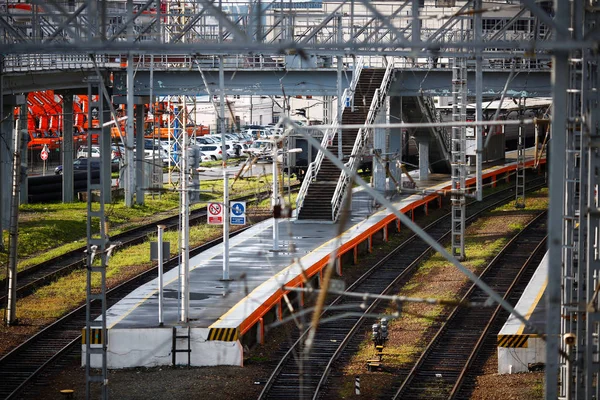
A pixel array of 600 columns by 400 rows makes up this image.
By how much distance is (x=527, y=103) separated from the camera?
125ft

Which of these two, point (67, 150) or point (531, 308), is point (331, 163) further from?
point (531, 308)

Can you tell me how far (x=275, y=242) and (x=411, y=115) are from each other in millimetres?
11702

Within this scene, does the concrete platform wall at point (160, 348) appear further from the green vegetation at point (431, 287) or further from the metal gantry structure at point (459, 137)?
the metal gantry structure at point (459, 137)

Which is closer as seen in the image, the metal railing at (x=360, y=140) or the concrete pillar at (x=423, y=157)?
the metal railing at (x=360, y=140)

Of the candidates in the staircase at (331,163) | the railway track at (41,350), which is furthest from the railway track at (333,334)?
the railway track at (41,350)

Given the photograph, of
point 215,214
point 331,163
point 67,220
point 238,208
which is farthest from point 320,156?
point 215,214

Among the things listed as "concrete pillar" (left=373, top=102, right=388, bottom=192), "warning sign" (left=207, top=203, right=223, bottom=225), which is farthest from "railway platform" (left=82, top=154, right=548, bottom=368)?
A: "concrete pillar" (left=373, top=102, right=388, bottom=192)

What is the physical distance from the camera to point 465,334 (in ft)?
51.5

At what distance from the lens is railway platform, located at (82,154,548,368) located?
1382 centimetres

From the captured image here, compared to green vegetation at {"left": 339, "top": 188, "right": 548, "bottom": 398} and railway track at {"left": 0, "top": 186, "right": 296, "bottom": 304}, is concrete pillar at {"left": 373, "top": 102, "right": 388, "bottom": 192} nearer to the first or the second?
green vegetation at {"left": 339, "top": 188, "right": 548, "bottom": 398}

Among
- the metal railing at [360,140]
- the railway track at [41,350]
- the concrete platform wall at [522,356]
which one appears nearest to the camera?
the railway track at [41,350]

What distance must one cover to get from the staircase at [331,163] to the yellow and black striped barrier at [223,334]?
9452 millimetres

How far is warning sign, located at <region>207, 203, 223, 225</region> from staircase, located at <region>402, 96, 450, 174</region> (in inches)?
481

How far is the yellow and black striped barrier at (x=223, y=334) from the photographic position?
45.3 ft
